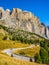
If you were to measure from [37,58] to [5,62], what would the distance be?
42340 mm

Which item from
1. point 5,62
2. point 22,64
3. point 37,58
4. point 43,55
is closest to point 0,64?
point 5,62

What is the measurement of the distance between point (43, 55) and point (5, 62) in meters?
49.8

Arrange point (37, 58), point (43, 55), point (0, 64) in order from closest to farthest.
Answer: point (0, 64) → point (37, 58) → point (43, 55)

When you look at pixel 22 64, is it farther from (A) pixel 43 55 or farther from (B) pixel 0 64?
(A) pixel 43 55

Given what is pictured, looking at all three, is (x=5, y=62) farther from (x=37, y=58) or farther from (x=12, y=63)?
(x=37, y=58)

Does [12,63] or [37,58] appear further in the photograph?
[37,58]

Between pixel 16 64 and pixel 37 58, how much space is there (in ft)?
139

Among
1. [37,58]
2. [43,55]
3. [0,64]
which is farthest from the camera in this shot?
[43,55]

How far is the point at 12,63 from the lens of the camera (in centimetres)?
3331

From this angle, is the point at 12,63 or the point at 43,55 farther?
the point at 43,55

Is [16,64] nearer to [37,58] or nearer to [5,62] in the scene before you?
[5,62]

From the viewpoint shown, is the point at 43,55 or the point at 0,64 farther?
the point at 43,55

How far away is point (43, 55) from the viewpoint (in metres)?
81.8

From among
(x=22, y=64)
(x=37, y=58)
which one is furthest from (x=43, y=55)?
(x=22, y=64)
